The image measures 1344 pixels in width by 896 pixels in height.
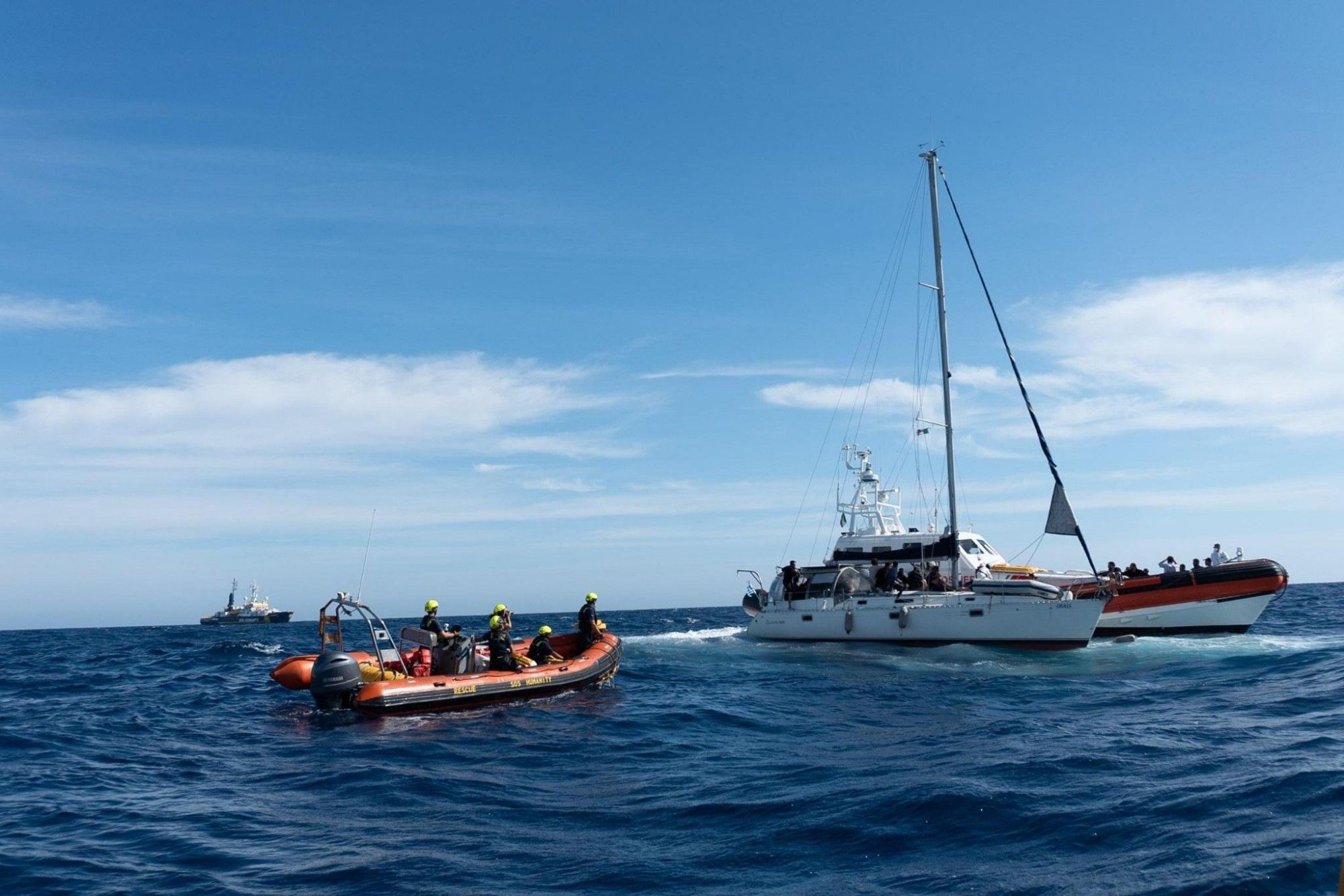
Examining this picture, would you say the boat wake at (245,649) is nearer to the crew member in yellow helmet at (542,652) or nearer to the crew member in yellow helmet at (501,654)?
the crew member in yellow helmet at (542,652)

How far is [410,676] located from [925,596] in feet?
49.5

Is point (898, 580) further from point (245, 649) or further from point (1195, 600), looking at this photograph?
point (245, 649)

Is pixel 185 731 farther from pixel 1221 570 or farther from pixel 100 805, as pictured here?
pixel 1221 570

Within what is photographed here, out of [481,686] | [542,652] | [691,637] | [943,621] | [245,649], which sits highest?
[943,621]

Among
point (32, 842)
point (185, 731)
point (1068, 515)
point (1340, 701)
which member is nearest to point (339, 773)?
point (32, 842)

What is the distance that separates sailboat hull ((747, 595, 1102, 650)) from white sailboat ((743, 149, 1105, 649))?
2 cm

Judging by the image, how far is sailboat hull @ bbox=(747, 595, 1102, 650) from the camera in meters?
25.7

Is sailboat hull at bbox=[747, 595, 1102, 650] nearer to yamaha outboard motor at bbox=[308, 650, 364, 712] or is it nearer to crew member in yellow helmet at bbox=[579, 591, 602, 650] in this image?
crew member in yellow helmet at bbox=[579, 591, 602, 650]

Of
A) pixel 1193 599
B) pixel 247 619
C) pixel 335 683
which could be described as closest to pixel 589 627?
pixel 335 683

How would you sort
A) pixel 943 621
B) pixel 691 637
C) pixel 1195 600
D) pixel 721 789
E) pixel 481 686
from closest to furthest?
pixel 721 789 < pixel 481 686 < pixel 943 621 < pixel 1195 600 < pixel 691 637

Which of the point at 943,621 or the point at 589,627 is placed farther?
the point at 943,621

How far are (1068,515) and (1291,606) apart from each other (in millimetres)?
33110

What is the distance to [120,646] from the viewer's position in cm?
5144

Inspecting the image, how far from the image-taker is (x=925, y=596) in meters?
28.1
